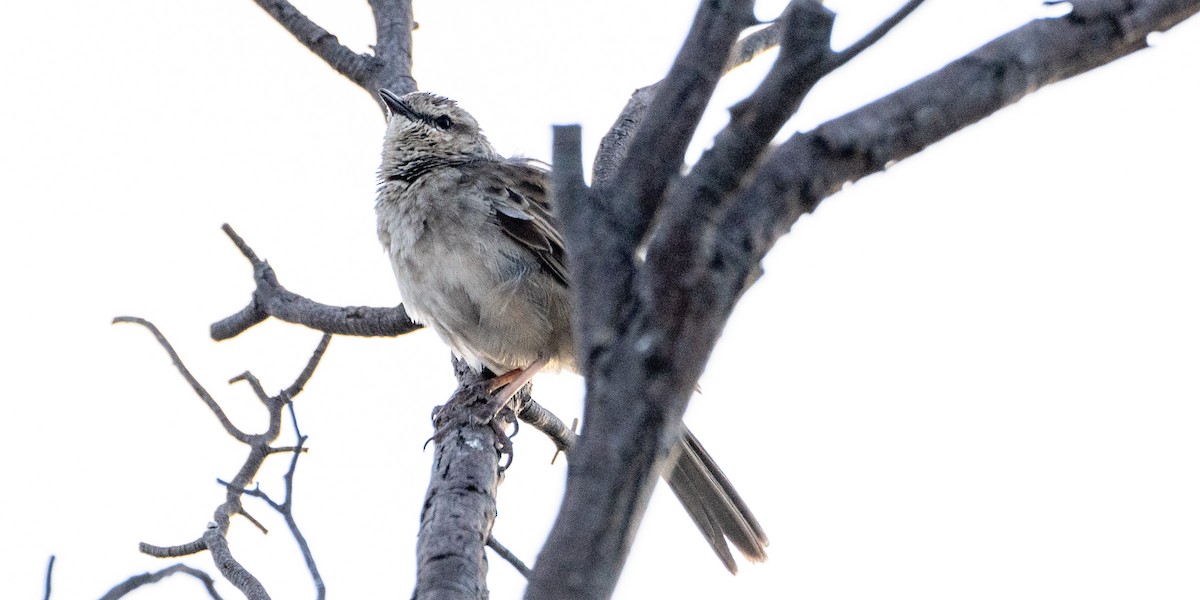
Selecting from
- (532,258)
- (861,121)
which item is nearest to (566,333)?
(532,258)

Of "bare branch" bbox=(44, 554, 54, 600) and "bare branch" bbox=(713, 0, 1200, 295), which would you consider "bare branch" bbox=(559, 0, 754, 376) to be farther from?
"bare branch" bbox=(44, 554, 54, 600)

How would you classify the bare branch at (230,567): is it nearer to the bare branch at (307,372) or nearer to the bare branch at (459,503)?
the bare branch at (459,503)

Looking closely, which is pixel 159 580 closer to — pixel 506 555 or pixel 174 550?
pixel 174 550

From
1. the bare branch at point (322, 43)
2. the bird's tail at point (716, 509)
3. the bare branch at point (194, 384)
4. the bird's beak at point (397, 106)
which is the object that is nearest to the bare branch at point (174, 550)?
the bare branch at point (194, 384)

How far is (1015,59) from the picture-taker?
231 cm

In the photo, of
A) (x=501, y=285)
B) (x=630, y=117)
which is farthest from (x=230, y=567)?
(x=630, y=117)

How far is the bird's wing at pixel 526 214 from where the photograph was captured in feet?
17.9

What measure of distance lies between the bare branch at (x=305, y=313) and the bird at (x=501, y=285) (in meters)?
0.24

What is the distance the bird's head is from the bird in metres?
0.31

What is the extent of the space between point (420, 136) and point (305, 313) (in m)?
1.21

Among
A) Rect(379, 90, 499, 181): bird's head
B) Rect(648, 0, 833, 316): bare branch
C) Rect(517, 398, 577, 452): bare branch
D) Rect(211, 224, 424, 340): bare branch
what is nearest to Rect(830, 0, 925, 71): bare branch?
Rect(648, 0, 833, 316): bare branch

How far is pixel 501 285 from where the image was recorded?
535 cm

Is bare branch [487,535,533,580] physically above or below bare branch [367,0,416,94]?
below

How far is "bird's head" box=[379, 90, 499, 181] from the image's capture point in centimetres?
613
